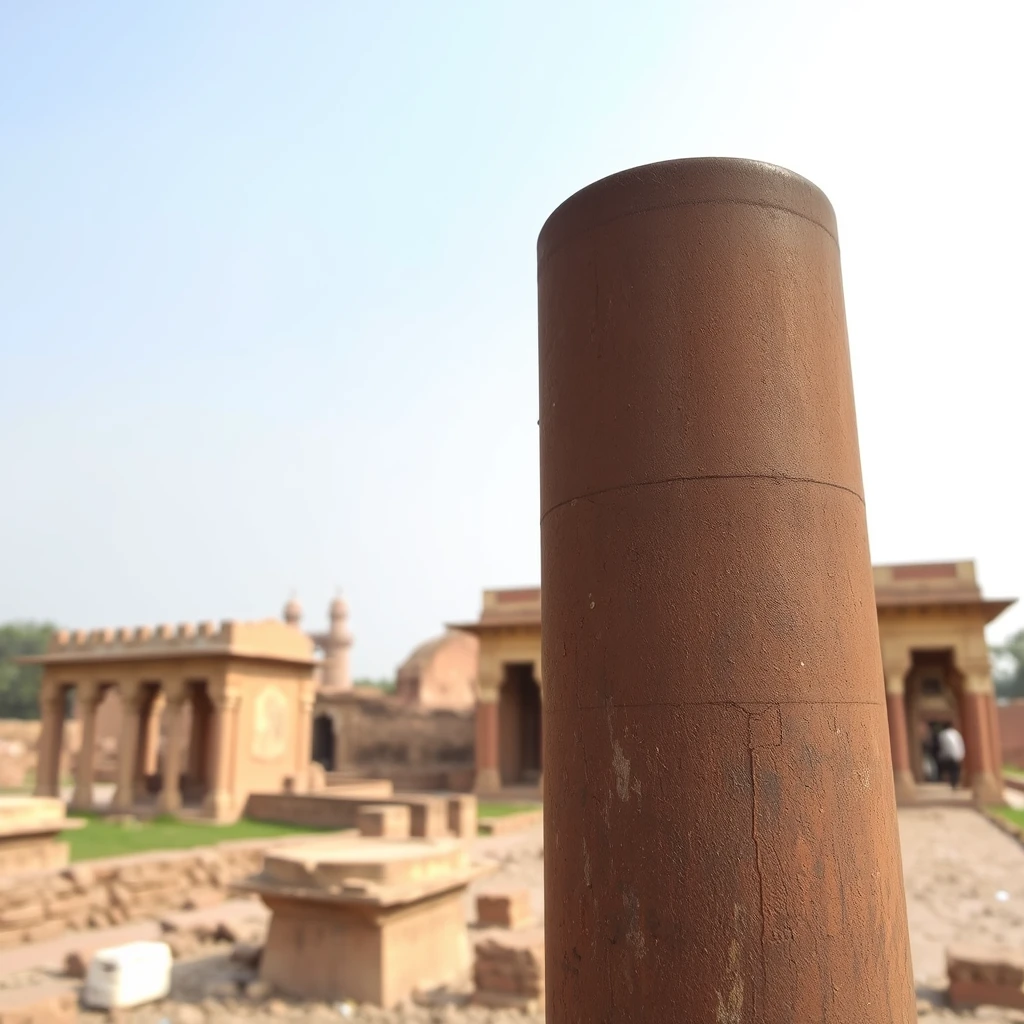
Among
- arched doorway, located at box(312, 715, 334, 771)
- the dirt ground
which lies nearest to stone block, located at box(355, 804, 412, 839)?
the dirt ground

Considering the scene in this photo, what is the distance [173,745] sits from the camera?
20.8 meters

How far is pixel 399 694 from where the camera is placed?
39.6 metres

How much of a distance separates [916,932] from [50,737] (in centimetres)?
2069

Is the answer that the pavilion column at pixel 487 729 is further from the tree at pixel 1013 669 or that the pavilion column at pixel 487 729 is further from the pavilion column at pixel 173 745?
the tree at pixel 1013 669

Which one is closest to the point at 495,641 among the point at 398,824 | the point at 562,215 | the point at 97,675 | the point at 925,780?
the point at 97,675

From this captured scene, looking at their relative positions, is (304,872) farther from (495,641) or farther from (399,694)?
(399,694)

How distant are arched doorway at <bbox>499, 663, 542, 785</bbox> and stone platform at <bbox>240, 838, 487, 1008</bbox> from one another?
18.8m

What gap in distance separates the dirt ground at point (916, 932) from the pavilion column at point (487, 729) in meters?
8.57

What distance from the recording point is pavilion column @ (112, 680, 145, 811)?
70.8ft

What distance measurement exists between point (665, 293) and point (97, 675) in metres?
23.1

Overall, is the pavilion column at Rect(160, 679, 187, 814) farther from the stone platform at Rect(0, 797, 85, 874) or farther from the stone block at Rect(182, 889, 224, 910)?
the stone block at Rect(182, 889, 224, 910)

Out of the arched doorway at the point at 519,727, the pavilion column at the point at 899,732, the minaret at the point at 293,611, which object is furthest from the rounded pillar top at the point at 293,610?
the pavilion column at the point at 899,732

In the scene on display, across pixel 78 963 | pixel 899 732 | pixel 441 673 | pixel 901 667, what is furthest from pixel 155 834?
pixel 441 673

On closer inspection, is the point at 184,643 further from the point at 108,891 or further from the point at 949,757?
the point at 949,757
